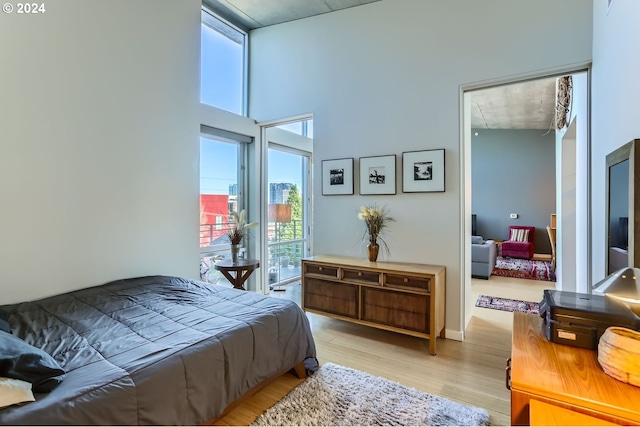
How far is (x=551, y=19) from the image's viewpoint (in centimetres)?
270

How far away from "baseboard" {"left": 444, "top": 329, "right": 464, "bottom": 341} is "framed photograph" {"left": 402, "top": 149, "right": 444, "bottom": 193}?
57.0 inches

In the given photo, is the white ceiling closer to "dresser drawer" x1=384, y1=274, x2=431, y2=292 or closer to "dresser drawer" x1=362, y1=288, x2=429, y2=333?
"dresser drawer" x1=384, y1=274, x2=431, y2=292

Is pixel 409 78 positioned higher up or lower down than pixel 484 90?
higher up

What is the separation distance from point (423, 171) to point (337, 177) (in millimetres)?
1024

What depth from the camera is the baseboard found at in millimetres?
3105

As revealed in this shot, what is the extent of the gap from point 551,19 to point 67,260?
180 inches

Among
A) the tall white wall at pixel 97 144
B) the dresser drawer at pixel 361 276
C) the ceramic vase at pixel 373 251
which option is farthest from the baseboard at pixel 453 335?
the tall white wall at pixel 97 144

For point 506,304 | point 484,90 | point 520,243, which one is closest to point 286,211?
point 484,90

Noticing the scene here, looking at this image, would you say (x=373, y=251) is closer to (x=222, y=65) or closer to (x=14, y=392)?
(x=14, y=392)

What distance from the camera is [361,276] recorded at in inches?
125

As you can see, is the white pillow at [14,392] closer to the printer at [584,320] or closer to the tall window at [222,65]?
the printer at [584,320]

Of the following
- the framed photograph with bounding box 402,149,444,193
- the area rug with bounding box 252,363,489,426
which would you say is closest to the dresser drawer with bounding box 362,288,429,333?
the area rug with bounding box 252,363,489,426

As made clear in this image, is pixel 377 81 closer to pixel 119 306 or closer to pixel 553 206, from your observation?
pixel 119 306

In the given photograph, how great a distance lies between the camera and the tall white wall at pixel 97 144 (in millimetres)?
2289
